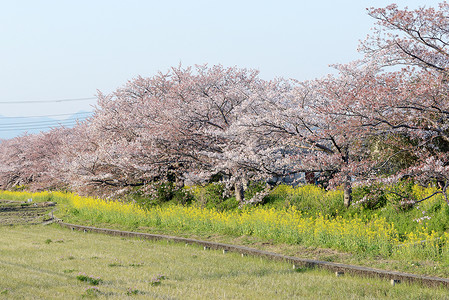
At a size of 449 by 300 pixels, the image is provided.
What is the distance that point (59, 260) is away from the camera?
1112 centimetres

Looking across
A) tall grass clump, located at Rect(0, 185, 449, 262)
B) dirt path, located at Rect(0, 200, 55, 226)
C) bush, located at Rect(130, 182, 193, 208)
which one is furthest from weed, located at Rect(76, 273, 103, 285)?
dirt path, located at Rect(0, 200, 55, 226)

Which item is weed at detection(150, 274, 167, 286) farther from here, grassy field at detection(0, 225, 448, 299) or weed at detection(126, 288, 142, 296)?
weed at detection(126, 288, 142, 296)

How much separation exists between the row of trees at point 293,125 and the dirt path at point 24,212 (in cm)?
313

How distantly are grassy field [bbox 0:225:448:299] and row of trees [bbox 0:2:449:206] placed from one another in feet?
9.86

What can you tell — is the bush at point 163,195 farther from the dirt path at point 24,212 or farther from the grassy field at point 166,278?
the grassy field at point 166,278

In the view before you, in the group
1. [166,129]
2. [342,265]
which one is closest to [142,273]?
[342,265]

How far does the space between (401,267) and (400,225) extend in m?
3.01

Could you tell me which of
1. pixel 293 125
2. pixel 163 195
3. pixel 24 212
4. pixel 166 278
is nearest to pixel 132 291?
pixel 166 278

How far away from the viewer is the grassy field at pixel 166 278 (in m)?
7.54

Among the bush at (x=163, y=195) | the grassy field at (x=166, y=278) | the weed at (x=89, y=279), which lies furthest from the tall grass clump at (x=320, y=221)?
the weed at (x=89, y=279)

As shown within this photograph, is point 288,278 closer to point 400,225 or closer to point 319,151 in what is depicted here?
point 400,225

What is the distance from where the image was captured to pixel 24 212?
2798 centimetres

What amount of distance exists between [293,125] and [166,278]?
7929mm

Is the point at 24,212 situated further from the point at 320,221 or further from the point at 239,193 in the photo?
the point at 320,221
